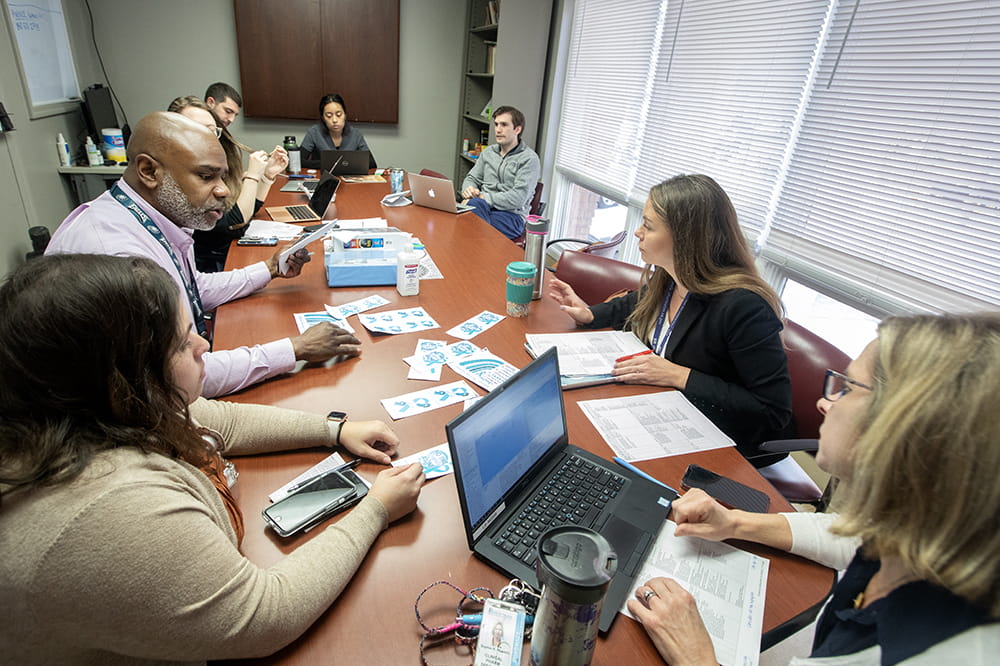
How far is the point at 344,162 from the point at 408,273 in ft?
8.33

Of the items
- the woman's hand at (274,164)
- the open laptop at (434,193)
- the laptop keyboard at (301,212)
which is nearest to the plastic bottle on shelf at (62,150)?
the woman's hand at (274,164)

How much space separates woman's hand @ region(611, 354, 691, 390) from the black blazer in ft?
0.11

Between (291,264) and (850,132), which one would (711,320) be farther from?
(291,264)

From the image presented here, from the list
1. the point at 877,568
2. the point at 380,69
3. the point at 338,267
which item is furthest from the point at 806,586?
the point at 380,69

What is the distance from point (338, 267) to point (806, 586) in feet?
5.95

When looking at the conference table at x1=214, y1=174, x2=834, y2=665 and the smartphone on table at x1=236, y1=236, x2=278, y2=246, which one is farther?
the smartphone on table at x1=236, y1=236, x2=278, y2=246

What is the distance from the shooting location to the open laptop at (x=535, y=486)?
2.92 feet

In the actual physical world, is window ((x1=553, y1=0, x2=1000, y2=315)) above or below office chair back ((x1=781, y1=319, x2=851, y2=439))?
above

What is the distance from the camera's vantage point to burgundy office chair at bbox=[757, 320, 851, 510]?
1.67 metres

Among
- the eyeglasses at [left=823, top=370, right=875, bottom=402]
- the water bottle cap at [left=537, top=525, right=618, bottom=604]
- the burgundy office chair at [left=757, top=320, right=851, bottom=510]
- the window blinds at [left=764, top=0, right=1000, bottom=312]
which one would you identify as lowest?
the burgundy office chair at [left=757, top=320, right=851, bottom=510]

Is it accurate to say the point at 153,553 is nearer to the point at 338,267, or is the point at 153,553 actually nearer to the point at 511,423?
the point at 511,423

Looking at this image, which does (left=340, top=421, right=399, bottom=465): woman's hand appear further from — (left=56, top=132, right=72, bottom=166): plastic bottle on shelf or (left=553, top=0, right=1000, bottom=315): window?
(left=56, top=132, right=72, bottom=166): plastic bottle on shelf

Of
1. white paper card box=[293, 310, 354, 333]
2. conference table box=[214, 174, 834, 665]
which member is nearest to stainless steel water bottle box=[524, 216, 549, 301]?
conference table box=[214, 174, 834, 665]

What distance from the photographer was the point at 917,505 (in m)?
0.65
